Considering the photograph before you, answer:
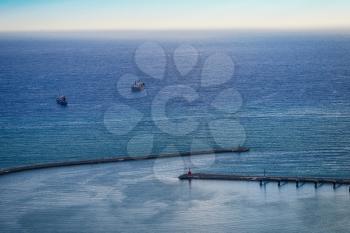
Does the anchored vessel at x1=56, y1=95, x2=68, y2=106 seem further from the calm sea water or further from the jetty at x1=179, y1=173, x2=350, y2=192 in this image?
the jetty at x1=179, y1=173, x2=350, y2=192

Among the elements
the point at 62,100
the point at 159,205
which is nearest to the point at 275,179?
the point at 159,205

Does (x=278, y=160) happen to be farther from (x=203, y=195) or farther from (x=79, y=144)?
(x=79, y=144)

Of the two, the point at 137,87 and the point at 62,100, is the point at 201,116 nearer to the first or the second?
the point at 62,100

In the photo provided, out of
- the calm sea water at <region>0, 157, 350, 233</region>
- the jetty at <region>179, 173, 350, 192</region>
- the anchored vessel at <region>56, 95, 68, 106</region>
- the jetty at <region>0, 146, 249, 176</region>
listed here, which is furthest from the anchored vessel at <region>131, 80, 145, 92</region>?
the jetty at <region>179, 173, 350, 192</region>

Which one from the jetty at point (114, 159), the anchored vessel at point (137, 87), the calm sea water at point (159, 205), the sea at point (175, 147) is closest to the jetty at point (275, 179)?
the calm sea water at point (159, 205)

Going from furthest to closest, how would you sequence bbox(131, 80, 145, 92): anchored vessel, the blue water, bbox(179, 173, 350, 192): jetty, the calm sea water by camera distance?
bbox(131, 80, 145, 92): anchored vessel < the blue water < bbox(179, 173, 350, 192): jetty < the calm sea water
